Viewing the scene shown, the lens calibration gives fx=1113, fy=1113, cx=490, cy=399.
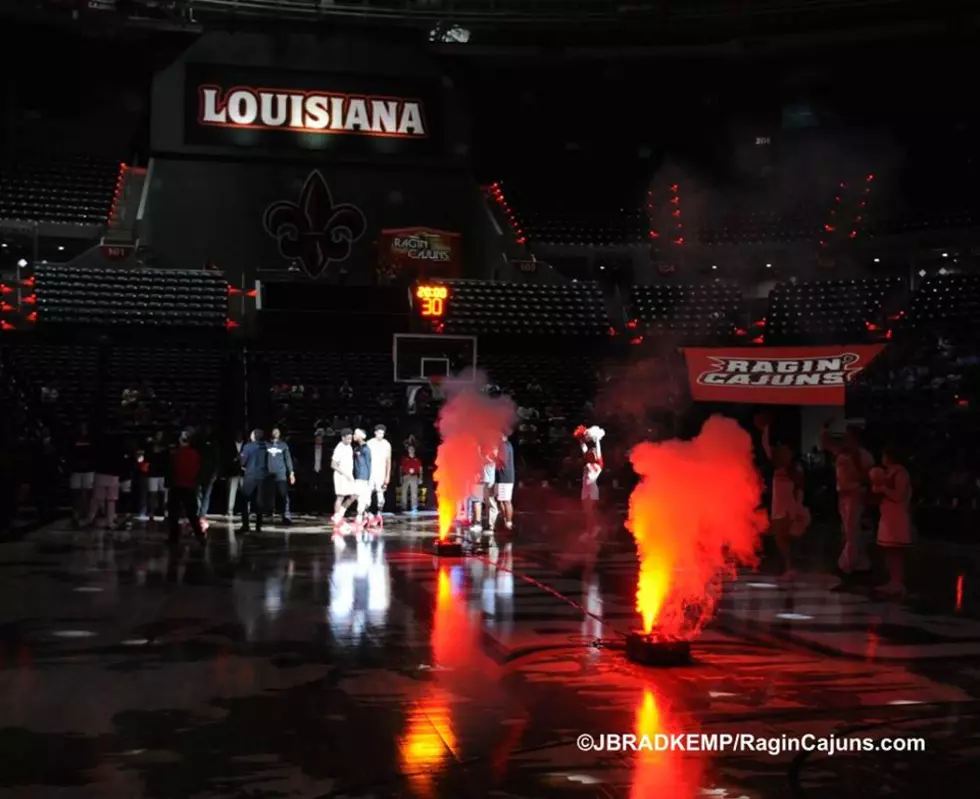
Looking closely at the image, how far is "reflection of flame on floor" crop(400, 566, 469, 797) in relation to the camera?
5.02 m

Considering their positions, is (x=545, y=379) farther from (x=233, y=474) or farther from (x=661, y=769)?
(x=661, y=769)

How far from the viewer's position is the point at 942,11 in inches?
1177

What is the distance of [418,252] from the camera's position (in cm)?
3192

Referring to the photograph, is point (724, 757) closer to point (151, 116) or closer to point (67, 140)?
point (151, 116)

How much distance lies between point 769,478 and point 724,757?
16.7m

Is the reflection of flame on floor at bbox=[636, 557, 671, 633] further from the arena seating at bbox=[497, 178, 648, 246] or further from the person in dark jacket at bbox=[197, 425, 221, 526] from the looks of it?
the arena seating at bbox=[497, 178, 648, 246]

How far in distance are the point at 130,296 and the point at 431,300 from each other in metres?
7.72

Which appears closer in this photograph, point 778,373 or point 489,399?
point 489,399

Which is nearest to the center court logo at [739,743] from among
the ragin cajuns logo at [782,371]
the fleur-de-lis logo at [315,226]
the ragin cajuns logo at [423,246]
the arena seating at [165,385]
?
the arena seating at [165,385]

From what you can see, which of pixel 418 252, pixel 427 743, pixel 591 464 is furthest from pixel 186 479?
pixel 418 252

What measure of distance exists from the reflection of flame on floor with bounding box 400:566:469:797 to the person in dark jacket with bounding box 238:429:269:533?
376 inches

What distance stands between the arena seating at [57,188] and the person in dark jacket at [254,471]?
14.8 m

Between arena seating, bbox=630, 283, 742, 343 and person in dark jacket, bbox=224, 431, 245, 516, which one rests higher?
arena seating, bbox=630, 283, 742, 343

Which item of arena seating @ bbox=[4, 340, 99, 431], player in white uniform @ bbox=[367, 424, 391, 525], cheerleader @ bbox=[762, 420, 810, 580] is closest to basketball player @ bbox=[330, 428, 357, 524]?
player in white uniform @ bbox=[367, 424, 391, 525]
